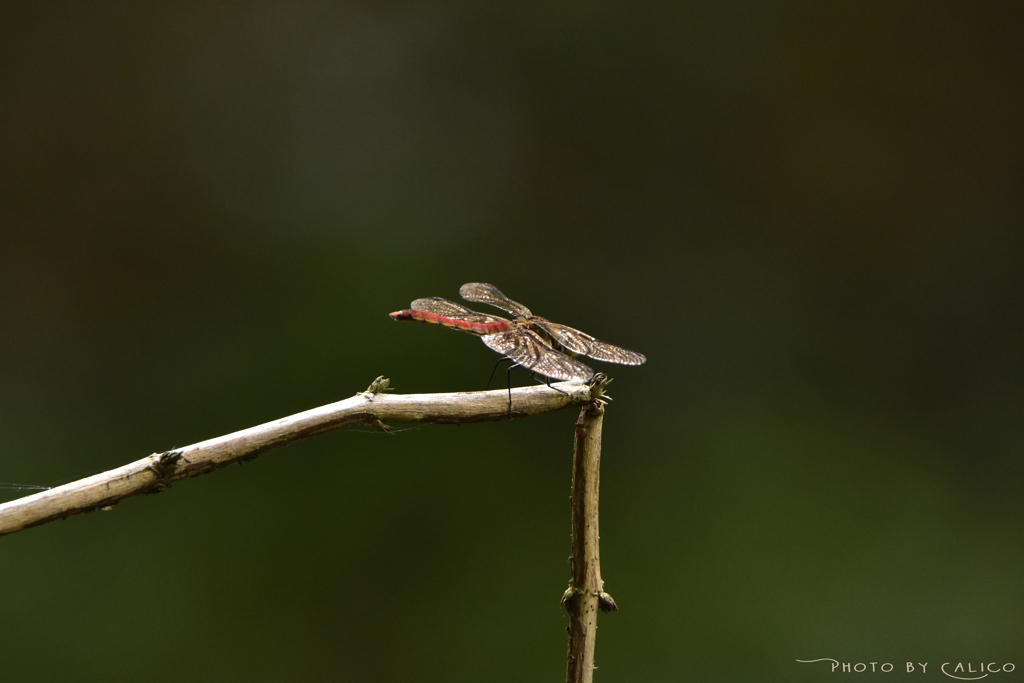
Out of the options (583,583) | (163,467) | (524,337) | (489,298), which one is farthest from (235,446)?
(489,298)

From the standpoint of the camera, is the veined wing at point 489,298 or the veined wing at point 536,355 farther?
the veined wing at point 489,298

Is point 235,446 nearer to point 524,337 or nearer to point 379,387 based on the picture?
point 379,387

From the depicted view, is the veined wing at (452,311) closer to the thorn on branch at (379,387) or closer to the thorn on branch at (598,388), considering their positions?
the thorn on branch at (598,388)

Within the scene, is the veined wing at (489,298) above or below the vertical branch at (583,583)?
above

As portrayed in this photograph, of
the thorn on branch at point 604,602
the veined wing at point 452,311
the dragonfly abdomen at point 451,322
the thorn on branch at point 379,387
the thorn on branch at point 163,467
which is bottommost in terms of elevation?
the thorn on branch at point 604,602

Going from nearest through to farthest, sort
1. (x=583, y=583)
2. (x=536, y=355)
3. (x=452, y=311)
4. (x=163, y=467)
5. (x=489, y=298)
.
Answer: (x=163, y=467) → (x=583, y=583) → (x=536, y=355) → (x=452, y=311) → (x=489, y=298)

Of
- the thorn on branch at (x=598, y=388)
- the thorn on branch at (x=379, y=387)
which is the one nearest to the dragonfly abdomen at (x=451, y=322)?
the thorn on branch at (x=598, y=388)

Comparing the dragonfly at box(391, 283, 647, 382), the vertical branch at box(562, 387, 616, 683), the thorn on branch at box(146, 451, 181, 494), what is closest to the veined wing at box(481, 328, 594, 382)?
the dragonfly at box(391, 283, 647, 382)
